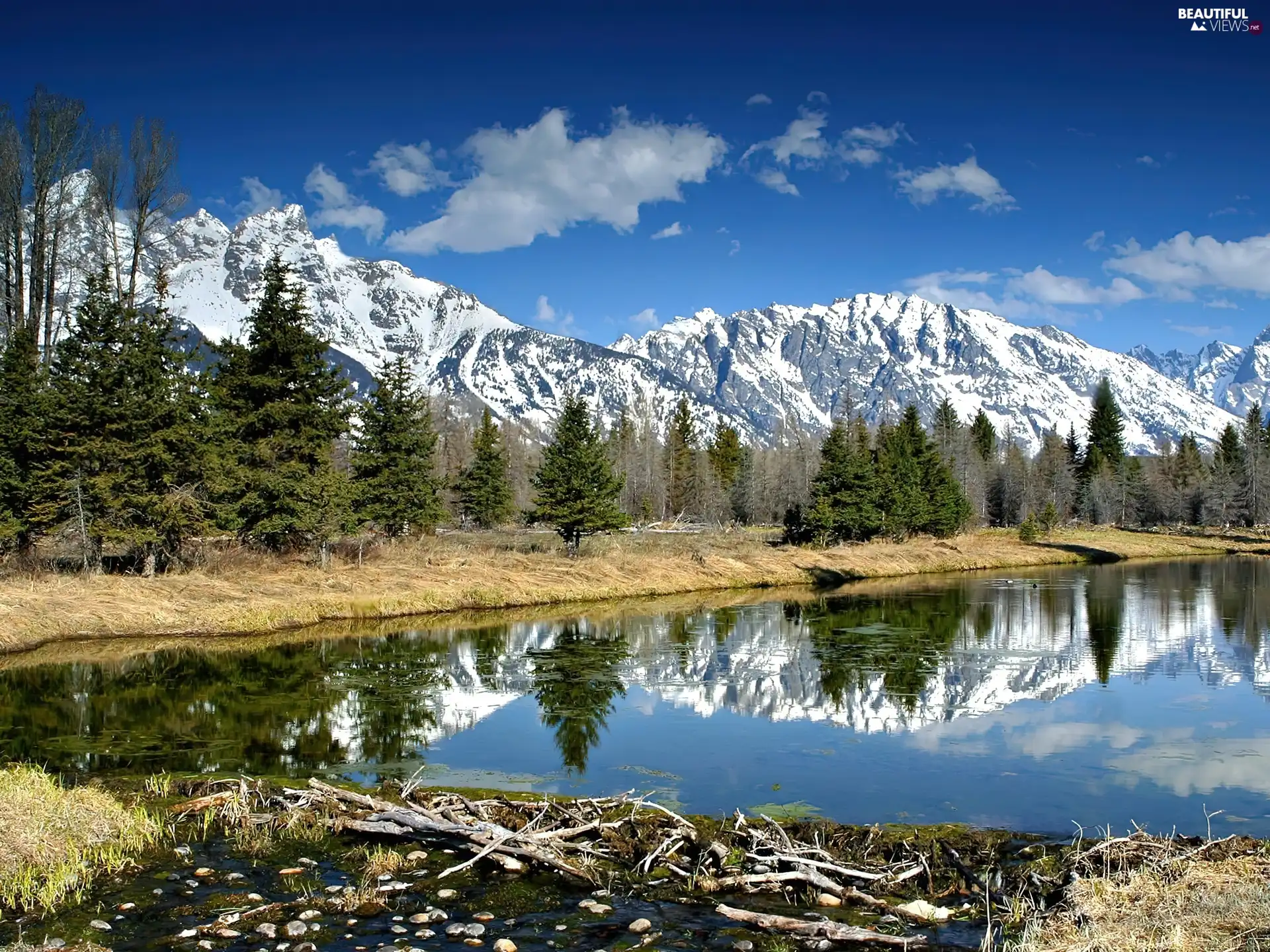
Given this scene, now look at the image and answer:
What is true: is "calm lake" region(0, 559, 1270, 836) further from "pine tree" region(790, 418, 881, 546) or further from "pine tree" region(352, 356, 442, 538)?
"pine tree" region(790, 418, 881, 546)

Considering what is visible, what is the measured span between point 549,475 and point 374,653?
22.1m

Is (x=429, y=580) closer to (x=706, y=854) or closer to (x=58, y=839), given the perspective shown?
(x=58, y=839)

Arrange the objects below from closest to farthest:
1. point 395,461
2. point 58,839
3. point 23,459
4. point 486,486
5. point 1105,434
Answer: point 58,839 → point 23,459 → point 395,461 → point 486,486 → point 1105,434

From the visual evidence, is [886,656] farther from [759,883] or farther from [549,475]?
[549,475]

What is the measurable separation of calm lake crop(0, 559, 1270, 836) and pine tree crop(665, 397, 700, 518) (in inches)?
2933

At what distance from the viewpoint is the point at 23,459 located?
29.7 meters

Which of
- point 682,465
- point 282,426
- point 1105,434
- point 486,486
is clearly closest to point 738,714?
point 282,426

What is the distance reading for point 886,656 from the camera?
2456cm

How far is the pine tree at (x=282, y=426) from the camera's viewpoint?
33594 millimetres

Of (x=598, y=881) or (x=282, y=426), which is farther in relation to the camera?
(x=282, y=426)

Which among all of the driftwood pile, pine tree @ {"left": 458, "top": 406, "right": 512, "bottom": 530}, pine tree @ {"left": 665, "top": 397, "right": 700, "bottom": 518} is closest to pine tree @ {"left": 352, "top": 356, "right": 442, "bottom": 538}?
pine tree @ {"left": 458, "top": 406, "right": 512, "bottom": 530}

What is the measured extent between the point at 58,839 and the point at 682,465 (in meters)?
103

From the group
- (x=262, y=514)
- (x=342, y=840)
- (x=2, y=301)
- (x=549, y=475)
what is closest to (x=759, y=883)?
(x=342, y=840)

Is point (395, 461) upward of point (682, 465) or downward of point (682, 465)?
downward
